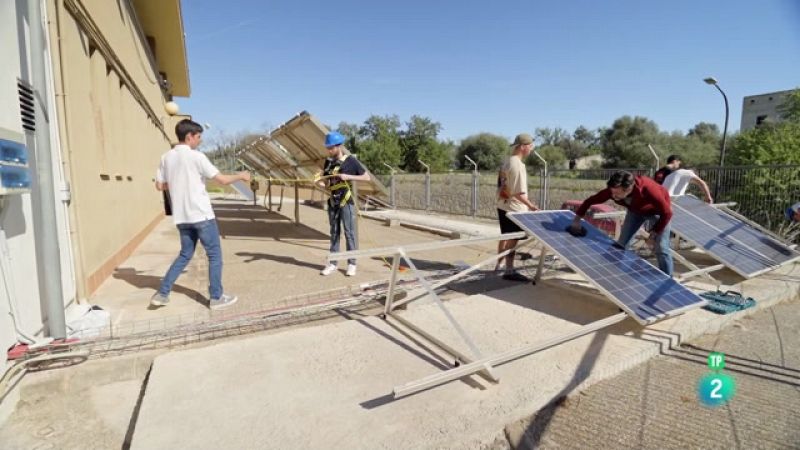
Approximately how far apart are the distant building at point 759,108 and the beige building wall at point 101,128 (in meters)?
47.0

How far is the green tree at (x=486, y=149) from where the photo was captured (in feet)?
161

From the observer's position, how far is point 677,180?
6523mm

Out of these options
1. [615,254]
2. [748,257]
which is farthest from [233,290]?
[748,257]

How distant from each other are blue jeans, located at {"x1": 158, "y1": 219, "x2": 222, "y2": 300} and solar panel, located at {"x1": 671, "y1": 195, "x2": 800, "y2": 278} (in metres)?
5.21

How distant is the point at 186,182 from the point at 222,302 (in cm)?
118

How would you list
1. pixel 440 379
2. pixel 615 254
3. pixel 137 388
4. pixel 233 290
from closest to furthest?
pixel 440 379, pixel 137 388, pixel 615 254, pixel 233 290

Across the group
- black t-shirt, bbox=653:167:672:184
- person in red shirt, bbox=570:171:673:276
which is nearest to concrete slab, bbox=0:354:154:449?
person in red shirt, bbox=570:171:673:276

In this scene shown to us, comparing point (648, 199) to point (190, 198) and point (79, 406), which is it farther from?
point (79, 406)

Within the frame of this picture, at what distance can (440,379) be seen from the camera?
7.76 ft

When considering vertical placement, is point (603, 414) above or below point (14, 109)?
below

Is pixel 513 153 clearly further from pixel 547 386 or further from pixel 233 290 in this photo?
pixel 233 290

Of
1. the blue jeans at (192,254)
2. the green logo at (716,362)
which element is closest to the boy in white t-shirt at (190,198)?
the blue jeans at (192,254)

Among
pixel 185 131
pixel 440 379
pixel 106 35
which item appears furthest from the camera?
pixel 106 35

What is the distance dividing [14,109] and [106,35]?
13.7 feet
